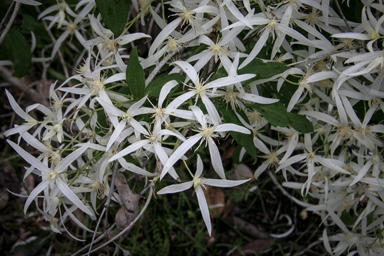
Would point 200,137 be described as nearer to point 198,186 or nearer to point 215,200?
point 198,186

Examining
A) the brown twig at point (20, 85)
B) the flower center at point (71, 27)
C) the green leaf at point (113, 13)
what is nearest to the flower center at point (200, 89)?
the green leaf at point (113, 13)

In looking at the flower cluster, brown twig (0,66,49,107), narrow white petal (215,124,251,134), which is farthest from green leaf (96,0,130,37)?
brown twig (0,66,49,107)

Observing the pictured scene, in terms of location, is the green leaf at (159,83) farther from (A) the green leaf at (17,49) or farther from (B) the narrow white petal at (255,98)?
(A) the green leaf at (17,49)

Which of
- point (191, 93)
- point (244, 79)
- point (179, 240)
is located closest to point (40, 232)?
point (179, 240)

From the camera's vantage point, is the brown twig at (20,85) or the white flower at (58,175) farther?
the brown twig at (20,85)

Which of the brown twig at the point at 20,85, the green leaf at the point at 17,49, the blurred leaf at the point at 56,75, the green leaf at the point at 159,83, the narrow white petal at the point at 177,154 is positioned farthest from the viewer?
the blurred leaf at the point at 56,75

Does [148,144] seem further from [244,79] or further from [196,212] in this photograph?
[196,212]
